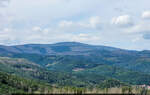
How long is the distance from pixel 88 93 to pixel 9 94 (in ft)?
210

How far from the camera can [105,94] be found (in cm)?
19662

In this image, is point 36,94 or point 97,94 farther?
point 97,94

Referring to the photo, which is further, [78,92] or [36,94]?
[78,92]

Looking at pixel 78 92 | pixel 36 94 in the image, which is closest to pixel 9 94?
pixel 36 94

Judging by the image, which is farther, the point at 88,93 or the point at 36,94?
the point at 88,93

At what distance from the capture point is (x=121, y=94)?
200 metres

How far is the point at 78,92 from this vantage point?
193500mm

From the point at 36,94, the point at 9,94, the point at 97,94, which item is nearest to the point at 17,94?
the point at 9,94

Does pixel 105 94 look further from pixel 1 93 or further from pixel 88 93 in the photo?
pixel 1 93

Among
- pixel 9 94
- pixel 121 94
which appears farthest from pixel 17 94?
pixel 121 94

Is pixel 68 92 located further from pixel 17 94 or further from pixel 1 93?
pixel 1 93

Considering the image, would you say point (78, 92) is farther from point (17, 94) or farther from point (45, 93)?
point (17, 94)

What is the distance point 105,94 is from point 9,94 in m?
80.0

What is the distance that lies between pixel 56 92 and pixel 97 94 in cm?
3518
